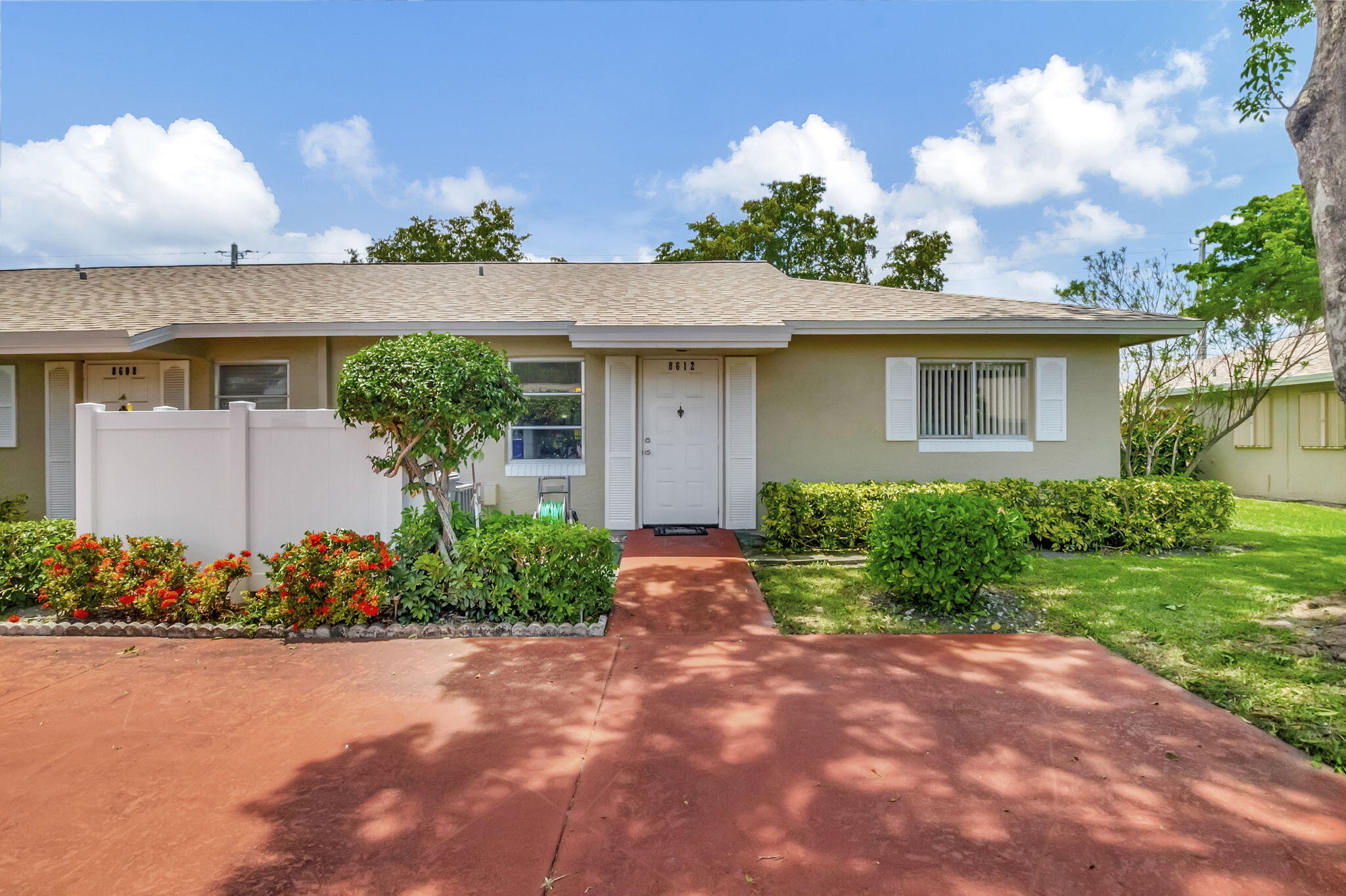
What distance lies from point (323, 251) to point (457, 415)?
18536 mm

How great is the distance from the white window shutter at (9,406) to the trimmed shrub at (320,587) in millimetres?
7359

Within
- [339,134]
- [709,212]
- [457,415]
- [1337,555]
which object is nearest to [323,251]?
[339,134]

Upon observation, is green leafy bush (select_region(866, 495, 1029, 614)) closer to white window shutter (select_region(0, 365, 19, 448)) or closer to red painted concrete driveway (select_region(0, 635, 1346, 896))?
red painted concrete driveway (select_region(0, 635, 1346, 896))

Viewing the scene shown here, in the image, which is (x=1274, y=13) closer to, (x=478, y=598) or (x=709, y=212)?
(x=478, y=598)

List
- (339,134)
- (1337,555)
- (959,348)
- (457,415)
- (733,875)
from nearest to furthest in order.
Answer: (733,875) < (457,415) < (1337,555) < (959,348) < (339,134)

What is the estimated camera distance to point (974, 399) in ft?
28.2

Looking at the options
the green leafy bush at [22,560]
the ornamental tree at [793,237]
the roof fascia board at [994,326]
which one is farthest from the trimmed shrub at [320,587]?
the ornamental tree at [793,237]

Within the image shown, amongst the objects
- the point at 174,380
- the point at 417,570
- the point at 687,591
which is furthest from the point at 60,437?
the point at 687,591

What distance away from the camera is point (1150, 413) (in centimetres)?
1188

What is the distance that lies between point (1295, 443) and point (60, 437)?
22124 mm

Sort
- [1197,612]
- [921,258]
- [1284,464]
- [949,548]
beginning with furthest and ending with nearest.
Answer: [921,258]
[1284,464]
[1197,612]
[949,548]

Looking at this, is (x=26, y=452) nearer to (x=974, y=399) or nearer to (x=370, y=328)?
(x=370, y=328)

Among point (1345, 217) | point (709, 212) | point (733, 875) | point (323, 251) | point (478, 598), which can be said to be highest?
point (709, 212)

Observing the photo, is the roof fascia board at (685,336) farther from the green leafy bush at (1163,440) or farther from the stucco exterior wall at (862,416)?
the green leafy bush at (1163,440)
